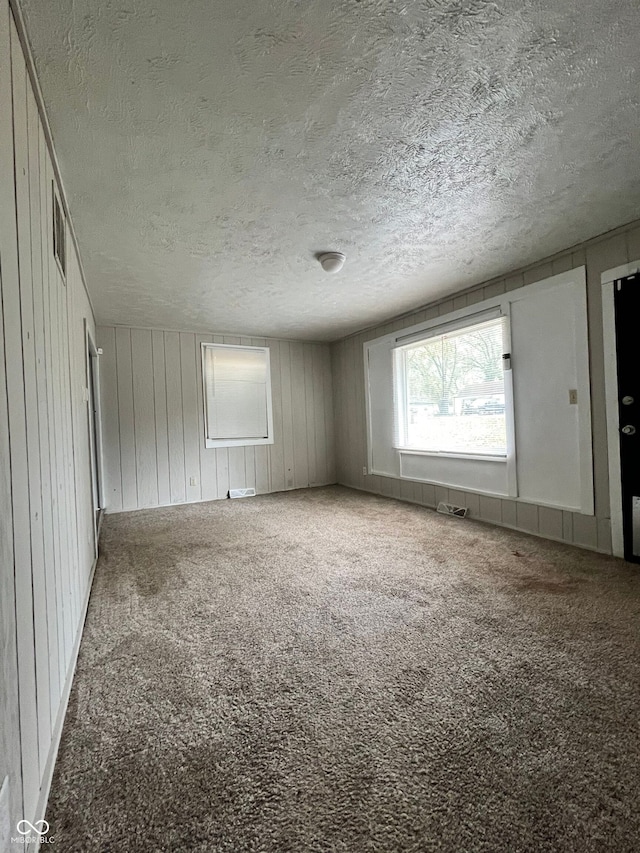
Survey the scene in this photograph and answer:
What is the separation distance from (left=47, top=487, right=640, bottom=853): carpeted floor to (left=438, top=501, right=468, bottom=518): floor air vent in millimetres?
1297

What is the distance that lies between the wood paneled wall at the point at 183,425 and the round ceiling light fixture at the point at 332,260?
2.83m

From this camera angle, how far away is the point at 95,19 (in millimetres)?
1200

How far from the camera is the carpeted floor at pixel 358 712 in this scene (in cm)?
101

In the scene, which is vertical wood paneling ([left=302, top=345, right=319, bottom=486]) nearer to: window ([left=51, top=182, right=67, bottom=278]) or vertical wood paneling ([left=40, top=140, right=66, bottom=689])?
window ([left=51, top=182, right=67, bottom=278])

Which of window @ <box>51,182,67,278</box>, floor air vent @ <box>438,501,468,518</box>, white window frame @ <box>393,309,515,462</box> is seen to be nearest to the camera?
window @ <box>51,182,67,278</box>

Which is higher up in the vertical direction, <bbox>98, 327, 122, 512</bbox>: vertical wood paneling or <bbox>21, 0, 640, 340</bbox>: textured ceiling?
<bbox>21, 0, 640, 340</bbox>: textured ceiling

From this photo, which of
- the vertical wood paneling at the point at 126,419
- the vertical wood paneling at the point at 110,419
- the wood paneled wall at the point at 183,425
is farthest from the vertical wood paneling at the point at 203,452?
the vertical wood paneling at the point at 110,419

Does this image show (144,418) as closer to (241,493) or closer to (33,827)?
(241,493)

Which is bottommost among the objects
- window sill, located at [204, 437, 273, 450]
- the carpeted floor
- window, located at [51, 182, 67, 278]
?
the carpeted floor

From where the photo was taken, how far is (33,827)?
959 millimetres

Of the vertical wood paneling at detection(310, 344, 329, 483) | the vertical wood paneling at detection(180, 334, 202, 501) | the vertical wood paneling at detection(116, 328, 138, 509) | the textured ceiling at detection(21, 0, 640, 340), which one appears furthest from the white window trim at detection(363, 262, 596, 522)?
the vertical wood paneling at detection(116, 328, 138, 509)

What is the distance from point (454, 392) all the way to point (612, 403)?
5.02 feet

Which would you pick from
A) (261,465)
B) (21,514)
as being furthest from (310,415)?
(21,514)

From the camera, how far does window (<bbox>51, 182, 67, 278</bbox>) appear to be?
1792mm
